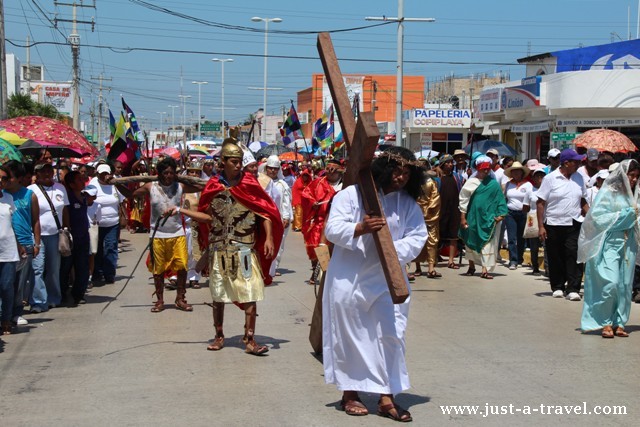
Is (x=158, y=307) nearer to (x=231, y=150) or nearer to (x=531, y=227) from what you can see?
(x=231, y=150)

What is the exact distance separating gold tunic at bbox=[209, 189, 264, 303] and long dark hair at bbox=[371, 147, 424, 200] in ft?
7.96

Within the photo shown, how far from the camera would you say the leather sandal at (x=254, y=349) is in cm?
780

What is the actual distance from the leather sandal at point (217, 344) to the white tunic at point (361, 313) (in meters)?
2.31

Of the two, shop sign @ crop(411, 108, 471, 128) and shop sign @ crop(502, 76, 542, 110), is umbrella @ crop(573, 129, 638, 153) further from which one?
shop sign @ crop(411, 108, 471, 128)

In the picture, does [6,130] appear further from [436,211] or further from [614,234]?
[614,234]

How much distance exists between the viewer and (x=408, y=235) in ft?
19.5

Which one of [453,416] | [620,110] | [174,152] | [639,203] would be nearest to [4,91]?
[174,152]

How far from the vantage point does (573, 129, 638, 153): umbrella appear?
14.2m

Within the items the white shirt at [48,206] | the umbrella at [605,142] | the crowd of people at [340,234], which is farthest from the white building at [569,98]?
the white shirt at [48,206]

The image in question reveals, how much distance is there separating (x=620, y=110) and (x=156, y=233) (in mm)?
20914

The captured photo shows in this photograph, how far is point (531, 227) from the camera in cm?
1402

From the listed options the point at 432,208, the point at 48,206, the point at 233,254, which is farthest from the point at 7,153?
the point at 432,208

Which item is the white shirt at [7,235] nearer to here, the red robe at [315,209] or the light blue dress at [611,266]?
the red robe at [315,209]

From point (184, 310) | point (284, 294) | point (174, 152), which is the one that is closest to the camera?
point (184, 310)
